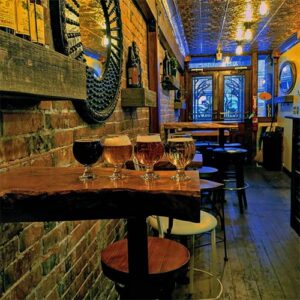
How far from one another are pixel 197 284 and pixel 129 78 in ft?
5.41

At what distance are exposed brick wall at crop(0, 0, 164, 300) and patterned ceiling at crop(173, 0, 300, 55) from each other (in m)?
3.21

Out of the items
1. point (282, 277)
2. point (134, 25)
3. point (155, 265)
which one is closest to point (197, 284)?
point (282, 277)

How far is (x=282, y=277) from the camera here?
280cm

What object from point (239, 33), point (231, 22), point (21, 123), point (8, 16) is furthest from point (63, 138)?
point (239, 33)

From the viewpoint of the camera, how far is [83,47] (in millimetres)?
1724

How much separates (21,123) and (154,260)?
66cm

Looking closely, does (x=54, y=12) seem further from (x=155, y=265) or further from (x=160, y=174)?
(x=155, y=265)

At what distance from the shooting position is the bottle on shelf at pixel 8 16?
76cm

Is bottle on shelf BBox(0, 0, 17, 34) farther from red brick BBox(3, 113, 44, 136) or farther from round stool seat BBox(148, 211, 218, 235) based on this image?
round stool seat BBox(148, 211, 218, 235)

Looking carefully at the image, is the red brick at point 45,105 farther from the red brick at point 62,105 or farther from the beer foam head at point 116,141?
the beer foam head at point 116,141

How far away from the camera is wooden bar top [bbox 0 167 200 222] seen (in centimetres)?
87

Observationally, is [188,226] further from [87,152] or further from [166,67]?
[166,67]

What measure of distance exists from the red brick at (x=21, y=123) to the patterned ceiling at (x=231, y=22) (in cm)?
362

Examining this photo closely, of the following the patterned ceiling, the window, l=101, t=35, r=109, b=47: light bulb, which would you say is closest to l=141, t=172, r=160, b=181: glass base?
l=101, t=35, r=109, b=47: light bulb
